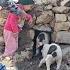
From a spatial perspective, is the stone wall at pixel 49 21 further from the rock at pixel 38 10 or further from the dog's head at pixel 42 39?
the dog's head at pixel 42 39

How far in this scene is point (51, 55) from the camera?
10.5 metres

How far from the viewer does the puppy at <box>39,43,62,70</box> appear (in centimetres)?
1054

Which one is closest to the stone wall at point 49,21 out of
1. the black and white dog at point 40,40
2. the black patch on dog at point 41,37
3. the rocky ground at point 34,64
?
the black and white dog at point 40,40

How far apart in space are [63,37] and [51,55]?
3.66 feet

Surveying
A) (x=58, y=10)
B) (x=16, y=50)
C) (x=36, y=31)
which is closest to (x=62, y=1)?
(x=58, y=10)

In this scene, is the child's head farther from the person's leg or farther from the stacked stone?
the person's leg

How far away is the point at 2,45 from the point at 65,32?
177cm

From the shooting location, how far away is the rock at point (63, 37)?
11.5 meters

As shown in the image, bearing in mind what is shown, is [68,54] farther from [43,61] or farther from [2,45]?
[2,45]

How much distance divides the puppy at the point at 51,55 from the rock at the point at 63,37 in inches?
21.5

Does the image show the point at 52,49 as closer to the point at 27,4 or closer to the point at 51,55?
the point at 51,55

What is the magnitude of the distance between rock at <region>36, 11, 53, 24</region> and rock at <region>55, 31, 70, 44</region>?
46 centimetres

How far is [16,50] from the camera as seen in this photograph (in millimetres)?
11547

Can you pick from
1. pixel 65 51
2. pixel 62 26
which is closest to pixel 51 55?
pixel 65 51
